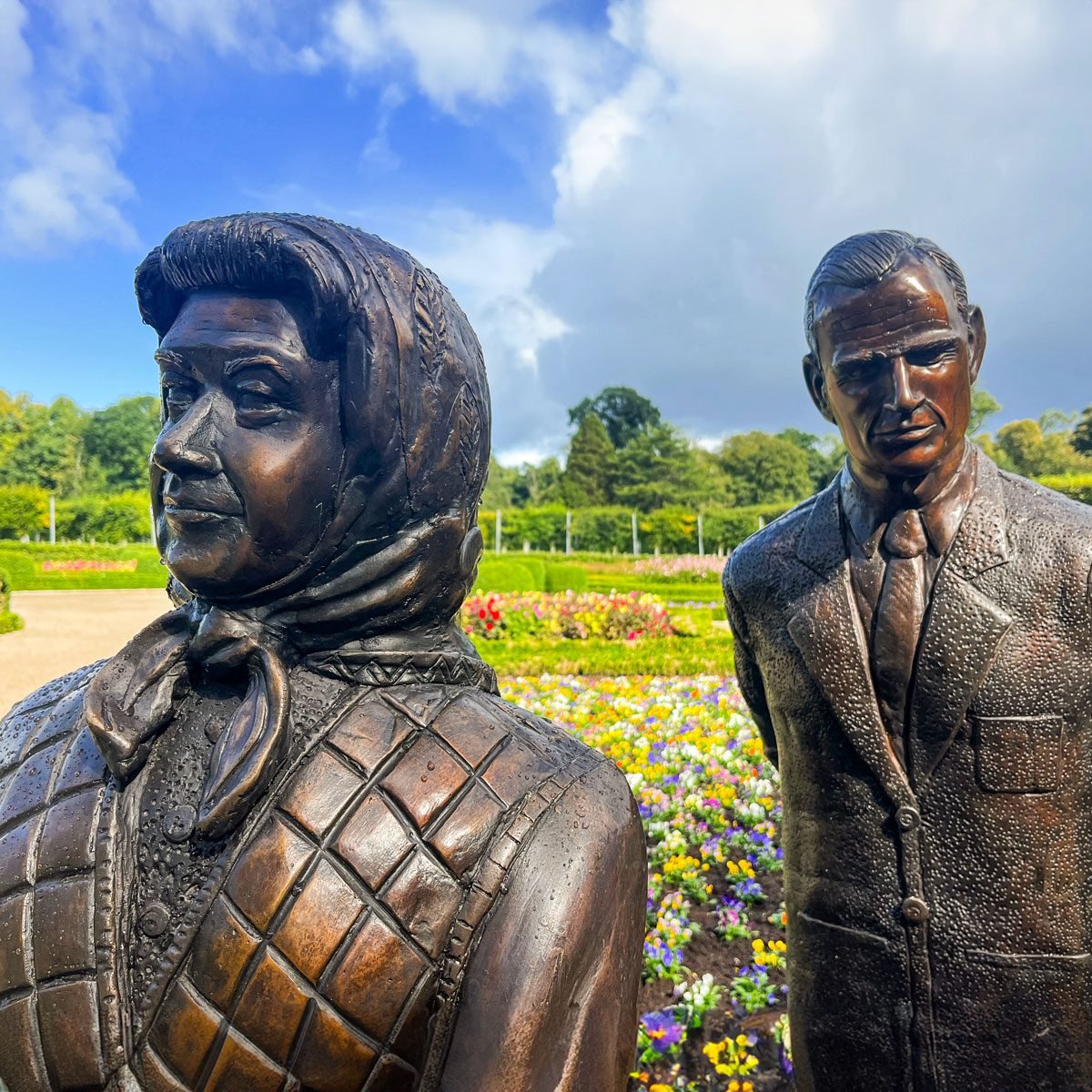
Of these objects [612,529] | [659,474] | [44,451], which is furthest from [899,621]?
[44,451]

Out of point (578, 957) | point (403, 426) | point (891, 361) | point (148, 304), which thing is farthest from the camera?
point (891, 361)

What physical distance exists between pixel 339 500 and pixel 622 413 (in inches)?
2298

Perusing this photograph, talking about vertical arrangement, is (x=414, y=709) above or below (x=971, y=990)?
above

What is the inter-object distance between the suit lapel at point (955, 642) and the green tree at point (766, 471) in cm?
4636

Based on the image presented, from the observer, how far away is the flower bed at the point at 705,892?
3.32 meters

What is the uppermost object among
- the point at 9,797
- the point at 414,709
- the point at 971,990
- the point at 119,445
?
the point at 119,445

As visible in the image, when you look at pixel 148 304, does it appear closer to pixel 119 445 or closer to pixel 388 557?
pixel 388 557

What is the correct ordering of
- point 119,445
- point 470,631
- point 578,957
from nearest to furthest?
point 578,957 → point 470,631 → point 119,445

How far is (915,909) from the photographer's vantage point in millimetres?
2133

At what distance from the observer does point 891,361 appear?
6.86ft

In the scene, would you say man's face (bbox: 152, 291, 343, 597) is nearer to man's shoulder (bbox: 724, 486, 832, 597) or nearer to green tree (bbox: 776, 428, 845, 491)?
man's shoulder (bbox: 724, 486, 832, 597)

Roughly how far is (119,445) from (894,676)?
2223 inches

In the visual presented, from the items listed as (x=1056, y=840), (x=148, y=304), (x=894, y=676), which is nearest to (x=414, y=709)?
(x=148, y=304)

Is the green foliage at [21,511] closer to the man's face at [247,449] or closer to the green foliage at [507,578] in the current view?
the green foliage at [507,578]
